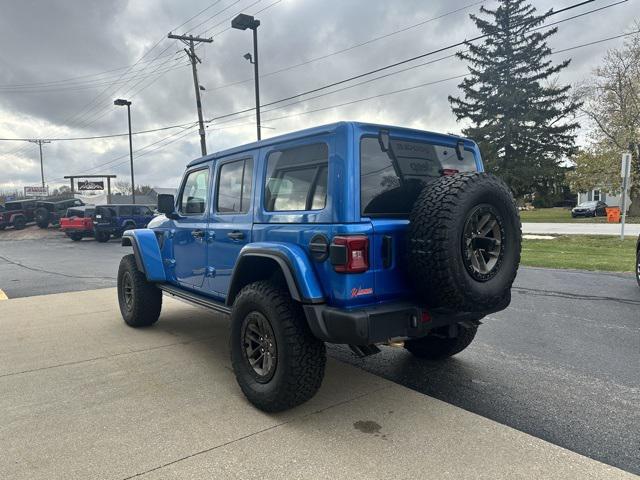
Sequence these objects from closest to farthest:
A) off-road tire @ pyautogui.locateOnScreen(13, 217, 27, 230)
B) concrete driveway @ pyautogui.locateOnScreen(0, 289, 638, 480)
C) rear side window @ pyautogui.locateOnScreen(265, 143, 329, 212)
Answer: concrete driveway @ pyautogui.locateOnScreen(0, 289, 638, 480) → rear side window @ pyautogui.locateOnScreen(265, 143, 329, 212) → off-road tire @ pyautogui.locateOnScreen(13, 217, 27, 230)

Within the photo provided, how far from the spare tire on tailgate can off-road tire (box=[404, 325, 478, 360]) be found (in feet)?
3.17

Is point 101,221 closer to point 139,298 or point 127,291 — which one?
point 127,291

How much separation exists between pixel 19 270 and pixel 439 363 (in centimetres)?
1183

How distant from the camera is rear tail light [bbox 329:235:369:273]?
9.13ft

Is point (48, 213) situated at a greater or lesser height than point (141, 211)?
lesser

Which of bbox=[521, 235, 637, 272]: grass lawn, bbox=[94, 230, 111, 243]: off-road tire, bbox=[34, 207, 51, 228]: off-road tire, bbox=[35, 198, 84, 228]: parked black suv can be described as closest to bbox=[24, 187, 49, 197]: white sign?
bbox=[35, 198, 84, 228]: parked black suv

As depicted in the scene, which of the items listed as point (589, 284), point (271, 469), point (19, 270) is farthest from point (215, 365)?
point (19, 270)

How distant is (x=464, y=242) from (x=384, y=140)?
2.97 ft

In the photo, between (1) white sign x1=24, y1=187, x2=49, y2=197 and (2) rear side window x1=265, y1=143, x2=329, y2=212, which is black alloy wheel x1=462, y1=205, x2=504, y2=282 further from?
(1) white sign x1=24, y1=187, x2=49, y2=197

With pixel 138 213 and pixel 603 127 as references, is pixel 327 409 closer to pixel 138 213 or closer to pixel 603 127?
pixel 138 213

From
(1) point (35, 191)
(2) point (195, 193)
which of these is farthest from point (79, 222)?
(1) point (35, 191)

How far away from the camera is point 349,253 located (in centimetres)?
279

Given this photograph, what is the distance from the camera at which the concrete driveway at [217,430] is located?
252 centimetres

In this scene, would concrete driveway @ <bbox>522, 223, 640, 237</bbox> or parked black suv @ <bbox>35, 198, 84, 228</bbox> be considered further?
parked black suv @ <bbox>35, 198, 84, 228</bbox>
